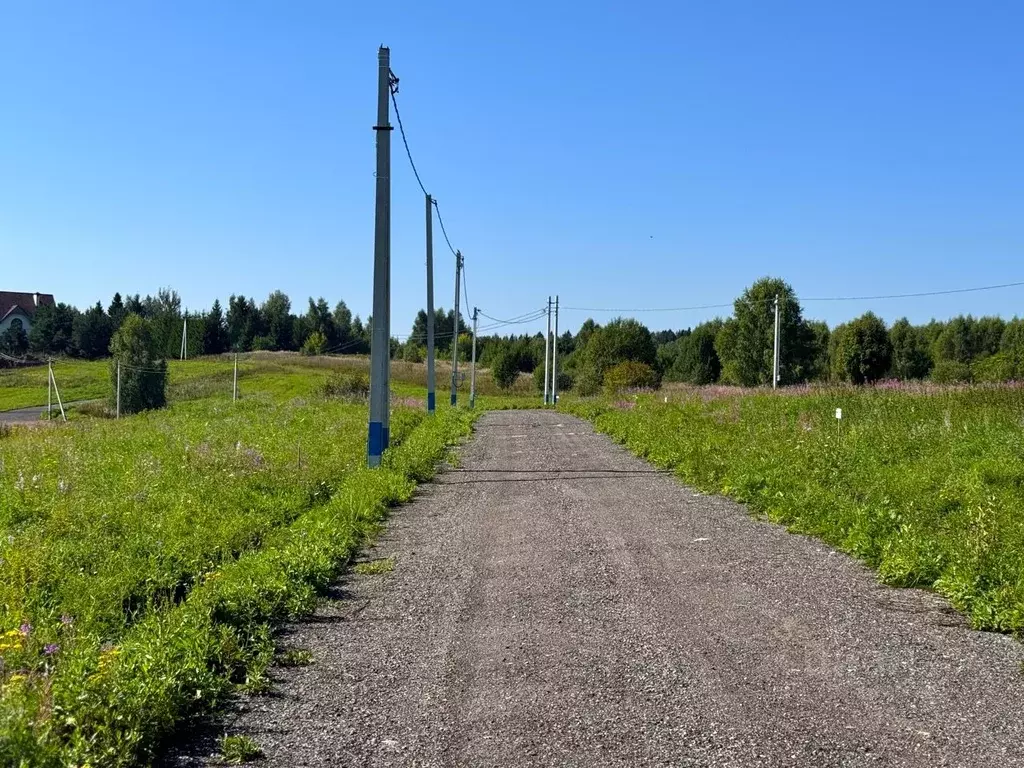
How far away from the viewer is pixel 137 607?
22.1 ft

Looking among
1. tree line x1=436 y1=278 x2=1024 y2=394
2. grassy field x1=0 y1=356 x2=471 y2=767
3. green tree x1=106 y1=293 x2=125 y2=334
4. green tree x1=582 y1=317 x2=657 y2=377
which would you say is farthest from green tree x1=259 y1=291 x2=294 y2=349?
grassy field x1=0 y1=356 x2=471 y2=767

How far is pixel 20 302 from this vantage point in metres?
110

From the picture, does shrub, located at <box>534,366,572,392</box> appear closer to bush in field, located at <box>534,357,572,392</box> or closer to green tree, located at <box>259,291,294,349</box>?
bush in field, located at <box>534,357,572,392</box>

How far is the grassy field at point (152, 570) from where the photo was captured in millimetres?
4191

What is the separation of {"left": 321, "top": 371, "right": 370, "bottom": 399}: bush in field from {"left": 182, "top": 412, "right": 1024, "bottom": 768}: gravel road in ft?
130

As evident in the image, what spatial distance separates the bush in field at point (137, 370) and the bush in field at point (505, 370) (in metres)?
30.6

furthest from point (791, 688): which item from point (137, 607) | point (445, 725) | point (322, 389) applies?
point (322, 389)

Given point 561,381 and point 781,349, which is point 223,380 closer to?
point 561,381

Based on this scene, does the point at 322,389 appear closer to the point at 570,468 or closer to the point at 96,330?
the point at 570,468

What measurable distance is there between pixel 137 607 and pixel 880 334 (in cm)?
6587

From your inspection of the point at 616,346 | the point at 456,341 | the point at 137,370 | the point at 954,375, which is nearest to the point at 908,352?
the point at 616,346

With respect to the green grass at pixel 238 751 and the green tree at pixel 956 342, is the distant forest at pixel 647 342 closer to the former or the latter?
the green tree at pixel 956 342

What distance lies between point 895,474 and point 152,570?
8451 millimetres

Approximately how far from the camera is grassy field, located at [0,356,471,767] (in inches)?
165
